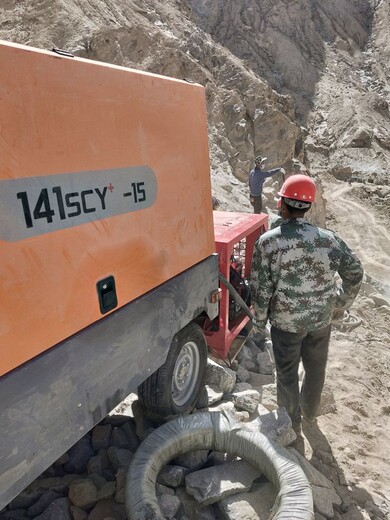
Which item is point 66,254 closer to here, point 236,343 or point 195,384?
point 195,384

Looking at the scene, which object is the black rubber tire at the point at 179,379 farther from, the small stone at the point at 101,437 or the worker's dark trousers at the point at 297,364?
the worker's dark trousers at the point at 297,364

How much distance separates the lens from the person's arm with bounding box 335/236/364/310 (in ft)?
10.3

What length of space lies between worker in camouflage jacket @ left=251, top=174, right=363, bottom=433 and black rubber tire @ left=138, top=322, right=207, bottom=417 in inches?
24.2

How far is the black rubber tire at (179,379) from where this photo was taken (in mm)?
3041

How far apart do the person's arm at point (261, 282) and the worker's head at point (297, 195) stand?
1.09 ft

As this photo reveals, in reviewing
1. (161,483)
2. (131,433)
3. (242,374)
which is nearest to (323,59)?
(242,374)

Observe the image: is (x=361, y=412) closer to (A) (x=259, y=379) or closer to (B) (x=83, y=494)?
(A) (x=259, y=379)

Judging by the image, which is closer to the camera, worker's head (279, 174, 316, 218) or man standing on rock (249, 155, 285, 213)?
worker's head (279, 174, 316, 218)

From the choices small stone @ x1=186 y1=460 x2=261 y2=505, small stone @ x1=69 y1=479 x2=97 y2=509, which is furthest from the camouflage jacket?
small stone @ x1=69 y1=479 x2=97 y2=509

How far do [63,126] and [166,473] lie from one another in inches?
90.0

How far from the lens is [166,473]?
2744mm

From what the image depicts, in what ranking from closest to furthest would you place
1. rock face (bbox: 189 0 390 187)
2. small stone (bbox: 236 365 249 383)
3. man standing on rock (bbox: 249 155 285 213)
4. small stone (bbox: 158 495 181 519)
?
1. small stone (bbox: 158 495 181 519)
2. small stone (bbox: 236 365 249 383)
3. man standing on rock (bbox: 249 155 285 213)
4. rock face (bbox: 189 0 390 187)

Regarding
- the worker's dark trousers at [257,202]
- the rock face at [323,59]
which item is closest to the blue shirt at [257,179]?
the worker's dark trousers at [257,202]

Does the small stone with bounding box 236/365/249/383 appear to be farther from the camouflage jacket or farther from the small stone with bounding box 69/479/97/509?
the small stone with bounding box 69/479/97/509
